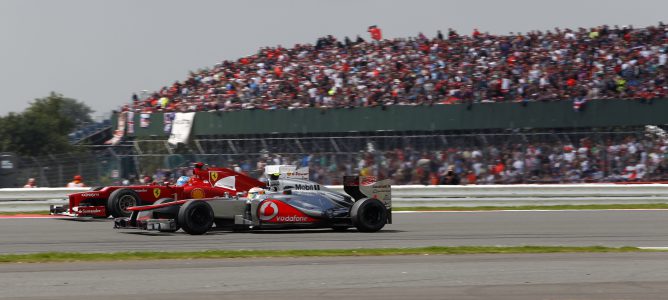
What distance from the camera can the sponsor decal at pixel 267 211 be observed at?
584 inches

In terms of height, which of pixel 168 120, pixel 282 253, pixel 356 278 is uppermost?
pixel 168 120

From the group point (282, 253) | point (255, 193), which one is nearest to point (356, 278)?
point (282, 253)

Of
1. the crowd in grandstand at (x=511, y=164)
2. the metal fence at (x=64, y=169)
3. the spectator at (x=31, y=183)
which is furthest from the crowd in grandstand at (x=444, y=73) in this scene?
the spectator at (x=31, y=183)

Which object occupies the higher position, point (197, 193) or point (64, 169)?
point (64, 169)

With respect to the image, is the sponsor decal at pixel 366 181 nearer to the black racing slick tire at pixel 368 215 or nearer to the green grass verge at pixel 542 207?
the black racing slick tire at pixel 368 215

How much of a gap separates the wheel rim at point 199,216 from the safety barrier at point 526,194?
766cm

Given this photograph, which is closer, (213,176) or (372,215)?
(372,215)

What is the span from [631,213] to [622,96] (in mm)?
7748

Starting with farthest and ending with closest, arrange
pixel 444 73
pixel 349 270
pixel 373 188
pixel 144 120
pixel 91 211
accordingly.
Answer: pixel 144 120 → pixel 444 73 → pixel 91 211 → pixel 373 188 → pixel 349 270

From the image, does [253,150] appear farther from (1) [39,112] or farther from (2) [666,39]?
(1) [39,112]

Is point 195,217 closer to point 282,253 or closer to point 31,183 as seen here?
point 282,253

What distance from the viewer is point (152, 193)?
17.2 m

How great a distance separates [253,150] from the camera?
87.5 ft

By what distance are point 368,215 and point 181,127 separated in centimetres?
1624
